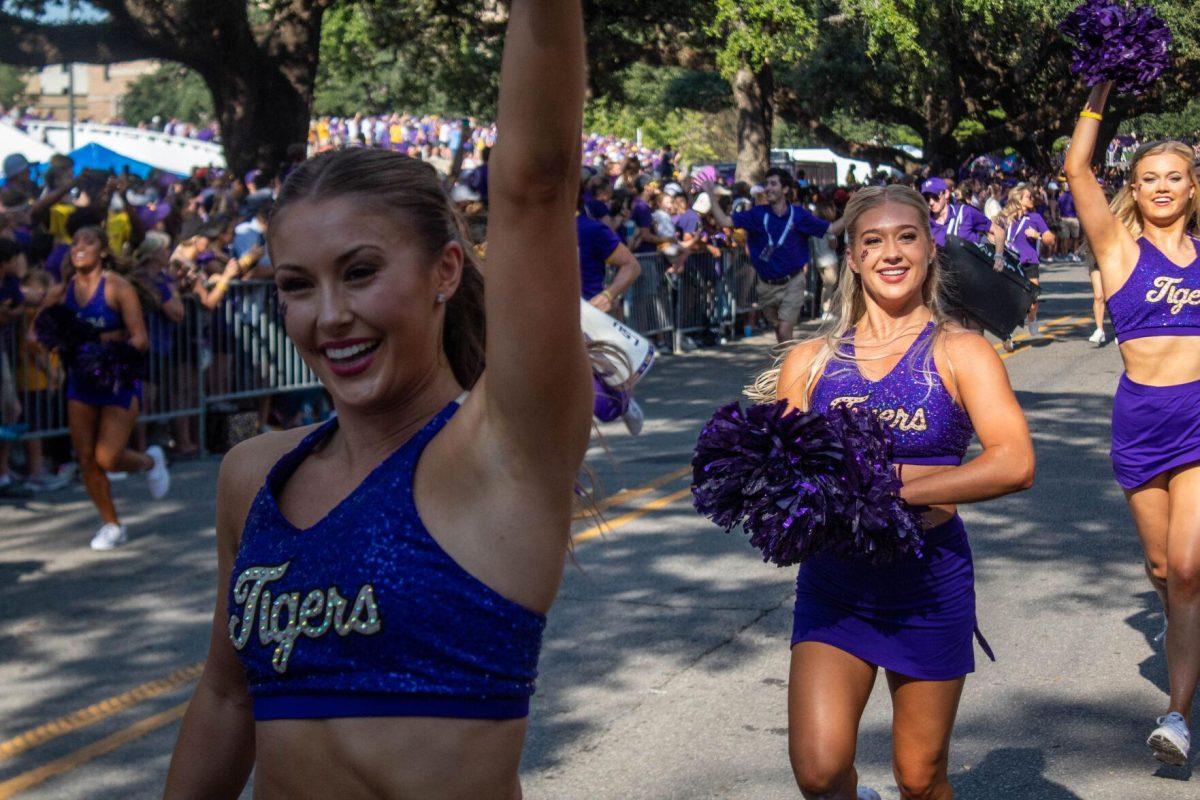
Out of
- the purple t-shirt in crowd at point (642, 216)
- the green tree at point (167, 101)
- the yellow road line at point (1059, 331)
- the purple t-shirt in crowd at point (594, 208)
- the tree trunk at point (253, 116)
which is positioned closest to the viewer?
the purple t-shirt in crowd at point (594, 208)

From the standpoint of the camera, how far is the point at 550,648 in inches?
263

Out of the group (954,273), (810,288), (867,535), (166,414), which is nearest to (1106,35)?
(954,273)

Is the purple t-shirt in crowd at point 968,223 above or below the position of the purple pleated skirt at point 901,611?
above

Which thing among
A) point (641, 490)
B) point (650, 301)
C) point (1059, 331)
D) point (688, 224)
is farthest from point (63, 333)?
point (1059, 331)

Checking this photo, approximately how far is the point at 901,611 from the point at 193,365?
8.67 metres

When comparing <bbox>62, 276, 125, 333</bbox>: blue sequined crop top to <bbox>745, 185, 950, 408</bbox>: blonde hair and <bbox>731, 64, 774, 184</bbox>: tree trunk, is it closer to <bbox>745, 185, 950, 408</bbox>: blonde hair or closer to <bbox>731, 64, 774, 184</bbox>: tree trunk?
<bbox>745, 185, 950, 408</bbox>: blonde hair

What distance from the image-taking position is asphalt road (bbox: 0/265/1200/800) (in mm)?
5227

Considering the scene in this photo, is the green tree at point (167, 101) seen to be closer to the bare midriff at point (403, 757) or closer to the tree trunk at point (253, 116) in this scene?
the tree trunk at point (253, 116)

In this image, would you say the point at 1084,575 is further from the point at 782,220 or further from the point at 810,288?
the point at 810,288

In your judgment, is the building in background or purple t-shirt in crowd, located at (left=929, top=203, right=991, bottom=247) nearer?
purple t-shirt in crowd, located at (left=929, top=203, right=991, bottom=247)

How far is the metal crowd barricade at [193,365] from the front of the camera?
10.4 metres

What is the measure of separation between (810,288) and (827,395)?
19.1 metres

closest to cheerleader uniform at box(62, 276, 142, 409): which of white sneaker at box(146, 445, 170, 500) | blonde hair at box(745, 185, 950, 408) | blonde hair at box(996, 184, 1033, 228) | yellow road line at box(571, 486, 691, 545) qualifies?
white sneaker at box(146, 445, 170, 500)

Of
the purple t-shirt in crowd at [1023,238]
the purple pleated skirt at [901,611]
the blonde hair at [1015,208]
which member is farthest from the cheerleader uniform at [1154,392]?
the blonde hair at [1015,208]
